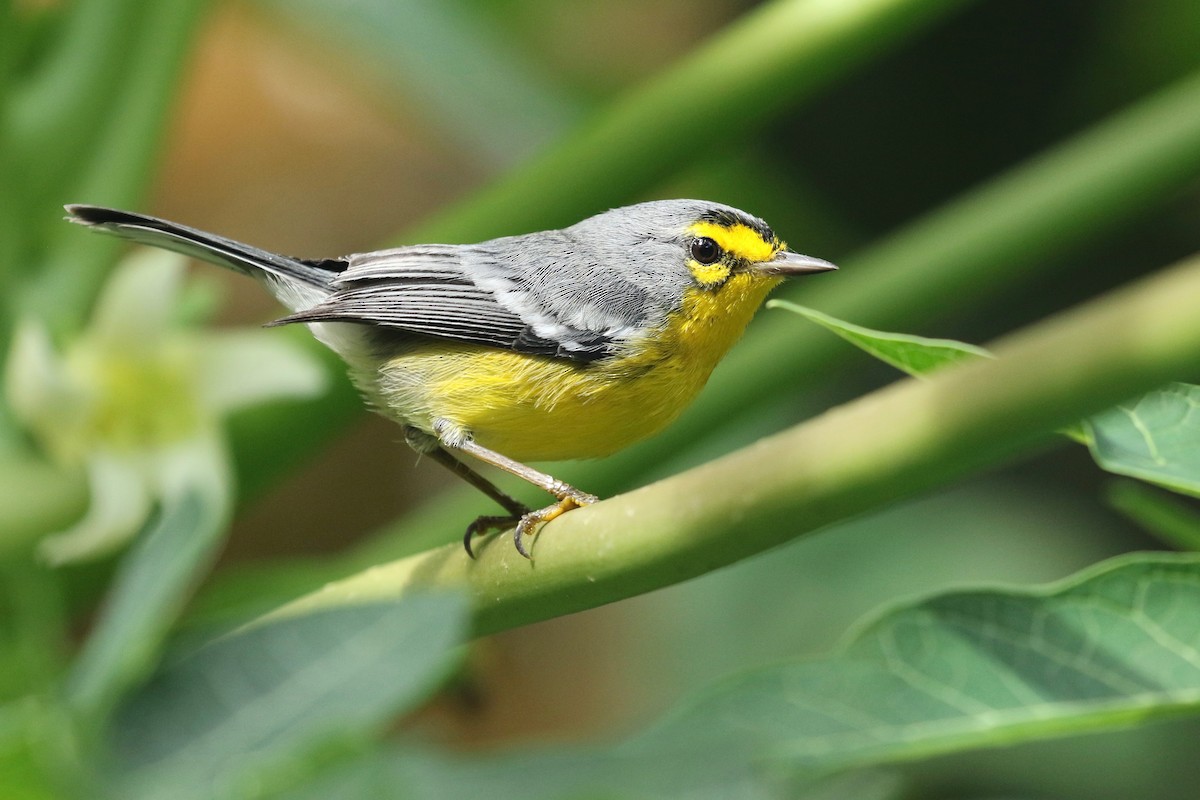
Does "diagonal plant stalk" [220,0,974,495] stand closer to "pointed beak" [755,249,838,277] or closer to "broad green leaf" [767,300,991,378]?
"pointed beak" [755,249,838,277]

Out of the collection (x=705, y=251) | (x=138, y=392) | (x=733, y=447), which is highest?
(x=705, y=251)

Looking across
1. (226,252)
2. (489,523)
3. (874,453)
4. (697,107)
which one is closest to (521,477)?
(489,523)

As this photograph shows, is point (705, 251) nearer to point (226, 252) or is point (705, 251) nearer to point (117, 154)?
point (226, 252)

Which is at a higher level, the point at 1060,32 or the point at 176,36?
the point at 1060,32

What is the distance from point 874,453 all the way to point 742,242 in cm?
132

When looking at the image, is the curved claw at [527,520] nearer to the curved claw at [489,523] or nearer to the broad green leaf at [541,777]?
the curved claw at [489,523]

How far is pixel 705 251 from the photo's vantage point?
212cm

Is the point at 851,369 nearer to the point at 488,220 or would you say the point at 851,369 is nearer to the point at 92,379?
the point at 488,220

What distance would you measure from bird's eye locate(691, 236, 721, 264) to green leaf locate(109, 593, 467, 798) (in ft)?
4.66

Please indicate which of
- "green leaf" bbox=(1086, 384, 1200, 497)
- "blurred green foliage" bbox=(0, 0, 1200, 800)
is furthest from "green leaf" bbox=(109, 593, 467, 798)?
"green leaf" bbox=(1086, 384, 1200, 497)

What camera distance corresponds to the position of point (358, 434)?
16.0 feet

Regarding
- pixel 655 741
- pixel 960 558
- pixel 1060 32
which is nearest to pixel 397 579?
pixel 655 741

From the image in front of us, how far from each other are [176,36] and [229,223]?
9.53 feet

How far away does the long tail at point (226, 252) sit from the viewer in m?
1.80
